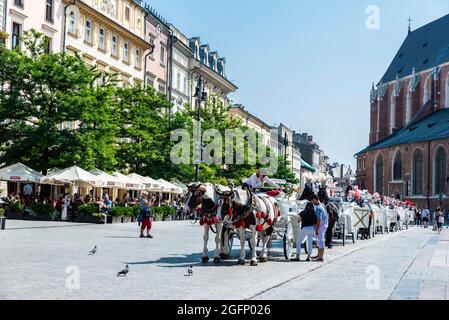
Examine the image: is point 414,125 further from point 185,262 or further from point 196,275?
point 196,275

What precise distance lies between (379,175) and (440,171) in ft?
48.0

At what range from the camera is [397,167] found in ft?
282

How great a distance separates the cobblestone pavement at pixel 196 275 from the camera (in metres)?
9.17

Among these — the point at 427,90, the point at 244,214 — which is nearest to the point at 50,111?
the point at 244,214

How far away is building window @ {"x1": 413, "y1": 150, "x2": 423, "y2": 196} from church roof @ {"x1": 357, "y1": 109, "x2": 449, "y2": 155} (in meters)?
1.95

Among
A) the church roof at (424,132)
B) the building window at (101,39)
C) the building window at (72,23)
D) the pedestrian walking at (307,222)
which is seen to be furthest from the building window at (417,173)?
the pedestrian walking at (307,222)

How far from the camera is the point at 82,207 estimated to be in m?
30.9

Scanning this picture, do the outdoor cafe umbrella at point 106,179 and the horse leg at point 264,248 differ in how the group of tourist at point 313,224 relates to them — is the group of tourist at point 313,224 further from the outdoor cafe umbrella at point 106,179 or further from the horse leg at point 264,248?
the outdoor cafe umbrella at point 106,179

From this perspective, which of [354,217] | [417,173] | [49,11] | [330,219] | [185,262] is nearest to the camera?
[185,262]

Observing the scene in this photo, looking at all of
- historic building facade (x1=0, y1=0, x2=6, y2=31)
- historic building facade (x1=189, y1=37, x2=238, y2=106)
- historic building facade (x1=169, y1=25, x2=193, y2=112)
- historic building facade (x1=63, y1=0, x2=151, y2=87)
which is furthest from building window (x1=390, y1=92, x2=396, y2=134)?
historic building facade (x1=0, y1=0, x2=6, y2=31)

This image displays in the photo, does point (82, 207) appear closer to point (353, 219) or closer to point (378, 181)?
point (353, 219)

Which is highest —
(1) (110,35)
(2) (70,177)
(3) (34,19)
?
(1) (110,35)

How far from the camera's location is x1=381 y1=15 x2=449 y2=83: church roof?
296ft

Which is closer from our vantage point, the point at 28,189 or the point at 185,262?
the point at 185,262
